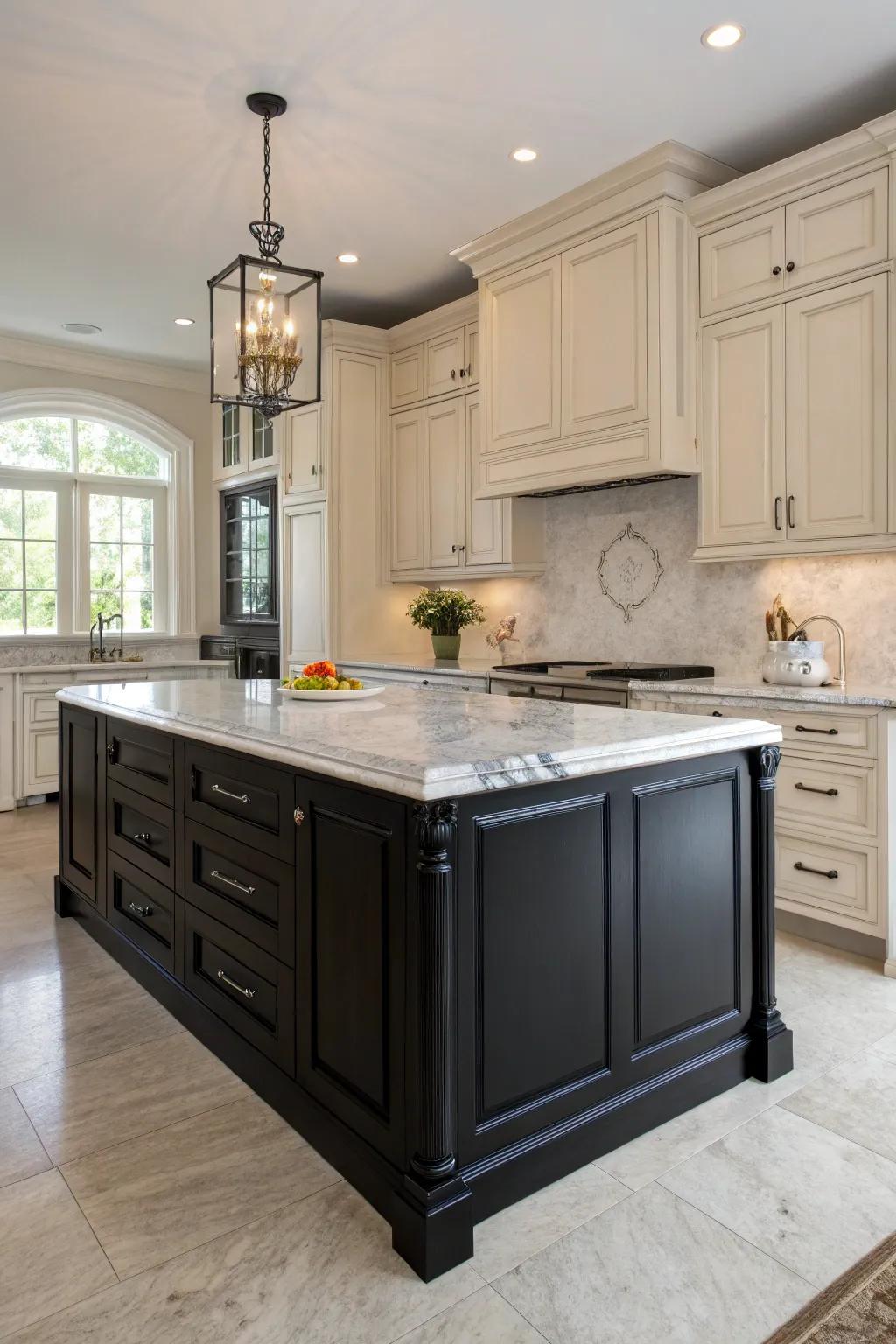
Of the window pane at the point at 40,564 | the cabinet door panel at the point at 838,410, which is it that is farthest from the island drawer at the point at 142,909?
the window pane at the point at 40,564

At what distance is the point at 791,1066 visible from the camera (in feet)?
7.54

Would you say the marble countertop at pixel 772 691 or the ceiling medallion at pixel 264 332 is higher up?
the ceiling medallion at pixel 264 332

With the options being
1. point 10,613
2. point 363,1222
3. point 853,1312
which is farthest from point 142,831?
point 10,613

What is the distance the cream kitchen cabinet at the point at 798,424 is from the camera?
3166 millimetres

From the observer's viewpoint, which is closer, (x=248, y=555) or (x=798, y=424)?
(x=798, y=424)

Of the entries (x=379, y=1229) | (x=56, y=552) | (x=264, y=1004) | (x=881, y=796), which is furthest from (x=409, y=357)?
(x=379, y=1229)

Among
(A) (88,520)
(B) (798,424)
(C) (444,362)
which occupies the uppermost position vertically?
(C) (444,362)

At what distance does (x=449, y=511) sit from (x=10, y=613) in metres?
3.27

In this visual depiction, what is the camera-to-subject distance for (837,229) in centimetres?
324

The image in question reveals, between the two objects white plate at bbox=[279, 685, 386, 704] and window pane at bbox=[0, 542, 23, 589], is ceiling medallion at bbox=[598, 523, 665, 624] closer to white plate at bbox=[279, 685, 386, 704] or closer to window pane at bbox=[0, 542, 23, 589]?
white plate at bbox=[279, 685, 386, 704]

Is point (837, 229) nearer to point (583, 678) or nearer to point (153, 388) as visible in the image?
point (583, 678)

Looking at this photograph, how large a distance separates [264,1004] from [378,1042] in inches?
20.7

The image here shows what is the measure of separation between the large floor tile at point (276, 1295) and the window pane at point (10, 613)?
17.8ft

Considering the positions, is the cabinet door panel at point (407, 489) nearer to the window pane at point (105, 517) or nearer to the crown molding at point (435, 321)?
the crown molding at point (435, 321)
